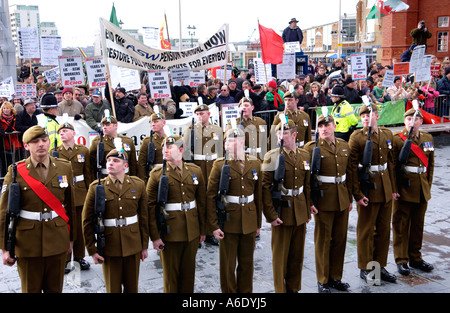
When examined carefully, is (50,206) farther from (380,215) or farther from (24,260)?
(380,215)

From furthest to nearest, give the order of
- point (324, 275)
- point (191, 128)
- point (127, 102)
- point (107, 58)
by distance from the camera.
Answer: point (127, 102)
point (107, 58)
point (191, 128)
point (324, 275)

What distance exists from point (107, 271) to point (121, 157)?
124 cm

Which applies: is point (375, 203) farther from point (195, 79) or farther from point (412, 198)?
point (195, 79)

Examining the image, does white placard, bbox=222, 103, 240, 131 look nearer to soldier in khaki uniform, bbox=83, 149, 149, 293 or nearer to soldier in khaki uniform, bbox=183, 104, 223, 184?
soldier in khaki uniform, bbox=183, 104, 223, 184

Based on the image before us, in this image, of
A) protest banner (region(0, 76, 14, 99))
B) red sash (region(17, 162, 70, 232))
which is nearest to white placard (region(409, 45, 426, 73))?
protest banner (region(0, 76, 14, 99))

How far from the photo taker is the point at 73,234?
18.0 ft

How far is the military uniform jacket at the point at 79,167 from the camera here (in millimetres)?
7074

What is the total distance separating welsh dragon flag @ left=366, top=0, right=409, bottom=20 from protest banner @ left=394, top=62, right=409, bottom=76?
765 cm

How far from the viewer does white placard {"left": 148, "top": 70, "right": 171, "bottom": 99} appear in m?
11.3

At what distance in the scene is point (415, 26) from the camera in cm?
4019

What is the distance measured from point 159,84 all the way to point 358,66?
6.73 meters

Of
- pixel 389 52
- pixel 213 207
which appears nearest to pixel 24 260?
pixel 213 207

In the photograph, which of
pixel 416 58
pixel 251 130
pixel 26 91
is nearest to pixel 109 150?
pixel 251 130

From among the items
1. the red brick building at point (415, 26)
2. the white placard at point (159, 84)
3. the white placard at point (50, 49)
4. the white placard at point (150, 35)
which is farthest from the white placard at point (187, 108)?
the red brick building at point (415, 26)
